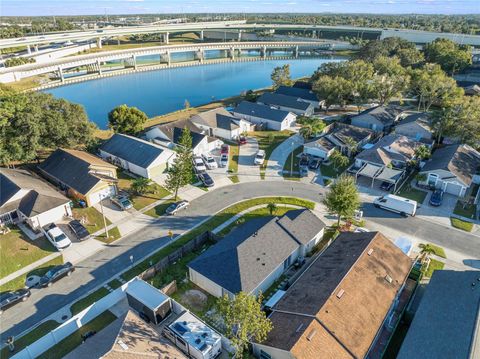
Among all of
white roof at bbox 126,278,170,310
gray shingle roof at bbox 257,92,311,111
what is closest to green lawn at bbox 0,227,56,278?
white roof at bbox 126,278,170,310

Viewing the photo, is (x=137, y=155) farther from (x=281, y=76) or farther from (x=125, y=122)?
(x=281, y=76)

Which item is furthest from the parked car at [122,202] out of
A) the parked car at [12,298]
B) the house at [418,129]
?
the house at [418,129]

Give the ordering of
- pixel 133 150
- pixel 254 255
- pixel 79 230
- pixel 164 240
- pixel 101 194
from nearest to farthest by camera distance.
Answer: pixel 254 255
pixel 164 240
pixel 79 230
pixel 101 194
pixel 133 150

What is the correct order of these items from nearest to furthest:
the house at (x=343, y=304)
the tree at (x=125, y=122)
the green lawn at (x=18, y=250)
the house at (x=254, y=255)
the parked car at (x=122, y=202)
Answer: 1. the house at (x=343, y=304)
2. the house at (x=254, y=255)
3. the green lawn at (x=18, y=250)
4. the parked car at (x=122, y=202)
5. the tree at (x=125, y=122)

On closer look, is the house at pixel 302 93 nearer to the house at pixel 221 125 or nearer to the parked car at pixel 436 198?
the house at pixel 221 125

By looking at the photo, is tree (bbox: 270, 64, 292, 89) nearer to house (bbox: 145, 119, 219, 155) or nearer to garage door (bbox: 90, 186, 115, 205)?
house (bbox: 145, 119, 219, 155)

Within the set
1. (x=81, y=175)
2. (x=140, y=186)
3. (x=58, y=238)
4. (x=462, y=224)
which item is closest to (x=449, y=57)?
(x=462, y=224)

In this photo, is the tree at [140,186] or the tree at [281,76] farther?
the tree at [281,76]
